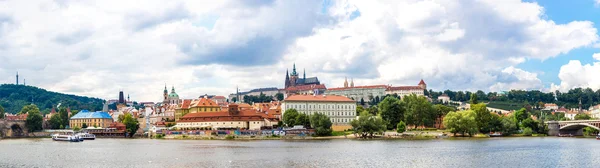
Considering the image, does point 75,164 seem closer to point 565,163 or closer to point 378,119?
point 565,163

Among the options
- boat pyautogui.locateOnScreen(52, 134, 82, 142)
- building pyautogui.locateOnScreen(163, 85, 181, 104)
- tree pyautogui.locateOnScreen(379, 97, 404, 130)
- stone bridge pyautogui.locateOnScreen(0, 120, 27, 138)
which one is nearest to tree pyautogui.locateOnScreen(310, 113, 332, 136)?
tree pyautogui.locateOnScreen(379, 97, 404, 130)

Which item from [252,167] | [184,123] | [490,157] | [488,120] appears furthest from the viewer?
[184,123]

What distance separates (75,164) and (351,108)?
83.2m

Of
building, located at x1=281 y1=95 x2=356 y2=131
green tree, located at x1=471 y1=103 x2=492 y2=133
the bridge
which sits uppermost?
building, located at x1=281 y1=95 x2=356 y2=131

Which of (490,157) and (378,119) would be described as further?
(378,119)

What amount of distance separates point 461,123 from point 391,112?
1758 cm

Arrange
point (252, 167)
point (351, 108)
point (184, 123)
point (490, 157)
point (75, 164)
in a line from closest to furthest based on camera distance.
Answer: point (252, 167) → point (75, 164) → point (490, 157) → point (184, 123) → point (351, 108)

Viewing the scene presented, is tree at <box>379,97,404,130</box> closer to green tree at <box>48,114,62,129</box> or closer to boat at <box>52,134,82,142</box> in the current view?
boat at <box>52,134,82,142</box>

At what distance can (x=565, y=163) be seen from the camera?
46.8 meters

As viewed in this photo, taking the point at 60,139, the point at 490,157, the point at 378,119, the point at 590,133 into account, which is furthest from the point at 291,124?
the point at 490,157

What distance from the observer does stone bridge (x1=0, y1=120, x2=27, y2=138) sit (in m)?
137

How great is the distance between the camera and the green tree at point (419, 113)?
109 m

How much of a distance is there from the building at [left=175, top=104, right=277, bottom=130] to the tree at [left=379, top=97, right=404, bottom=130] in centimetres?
1963

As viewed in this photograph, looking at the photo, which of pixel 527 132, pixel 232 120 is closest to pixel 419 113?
pixel 527 132
